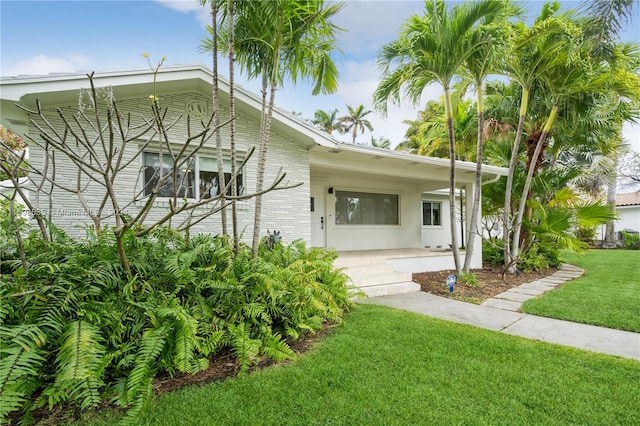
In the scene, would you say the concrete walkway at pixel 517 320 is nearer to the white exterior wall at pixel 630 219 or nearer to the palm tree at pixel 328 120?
the white exterior wall at pixel 630 219

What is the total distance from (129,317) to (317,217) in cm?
737

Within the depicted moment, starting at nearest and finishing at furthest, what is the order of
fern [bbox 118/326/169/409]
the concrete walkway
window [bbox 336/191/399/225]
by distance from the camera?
1. fern [bbox 118/326/169/409]
2. the concrete walkway
3. window [bbox 336/191/399/225]

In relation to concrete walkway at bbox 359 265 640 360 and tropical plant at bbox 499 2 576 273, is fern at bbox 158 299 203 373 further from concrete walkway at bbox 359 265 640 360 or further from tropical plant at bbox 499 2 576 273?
tropical plant at bbox 499 2 576 273

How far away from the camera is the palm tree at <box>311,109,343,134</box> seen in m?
34.3

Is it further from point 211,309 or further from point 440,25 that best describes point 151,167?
point 440,25

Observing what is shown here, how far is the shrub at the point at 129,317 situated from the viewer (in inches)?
96.9

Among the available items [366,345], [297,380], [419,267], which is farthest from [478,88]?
[297,380]

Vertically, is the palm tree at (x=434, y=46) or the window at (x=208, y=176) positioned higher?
the palm tree at (x=434, y=46)

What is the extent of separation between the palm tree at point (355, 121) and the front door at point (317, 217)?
25.9 m

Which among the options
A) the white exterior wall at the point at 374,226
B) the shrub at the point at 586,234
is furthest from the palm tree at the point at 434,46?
the shrub at the point at 586,234

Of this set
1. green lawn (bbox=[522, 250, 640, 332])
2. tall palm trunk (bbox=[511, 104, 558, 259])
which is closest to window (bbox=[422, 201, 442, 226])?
tall palm trunk (bbox=[511, 104, 558, 259])

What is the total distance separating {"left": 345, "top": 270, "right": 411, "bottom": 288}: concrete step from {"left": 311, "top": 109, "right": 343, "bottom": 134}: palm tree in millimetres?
28895

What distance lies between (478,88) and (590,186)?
23.5 meters

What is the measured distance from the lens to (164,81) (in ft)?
18.8
